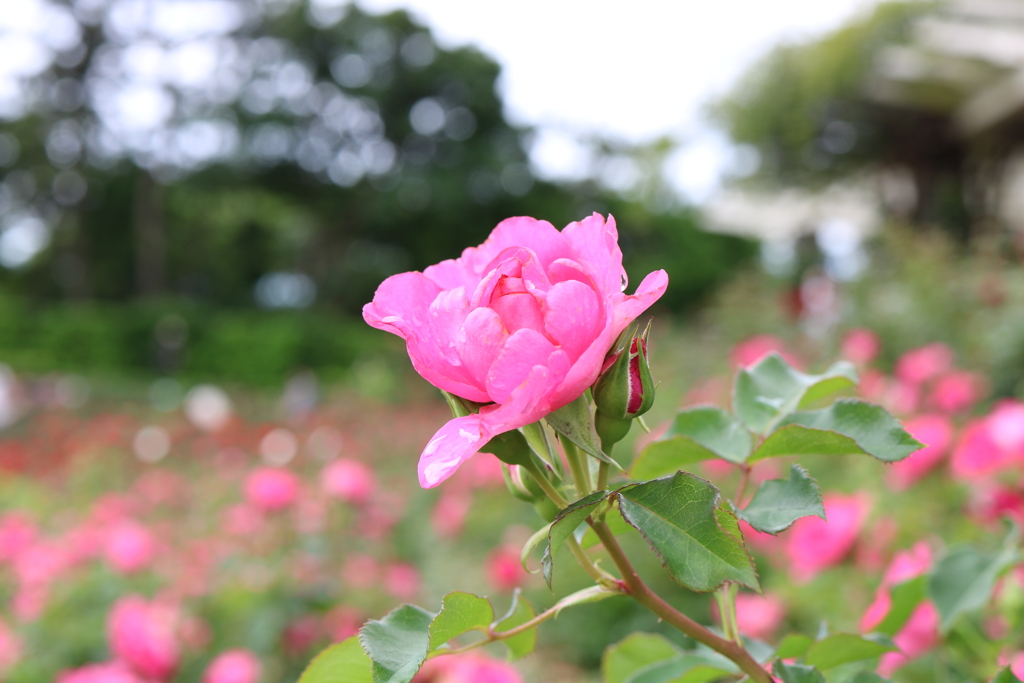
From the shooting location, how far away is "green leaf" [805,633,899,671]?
A: 36cm

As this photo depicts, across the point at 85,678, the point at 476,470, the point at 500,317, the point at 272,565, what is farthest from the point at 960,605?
the point at 476,470

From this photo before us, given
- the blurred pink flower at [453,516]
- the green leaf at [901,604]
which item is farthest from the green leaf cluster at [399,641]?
the blurred pink flower at [453,516]

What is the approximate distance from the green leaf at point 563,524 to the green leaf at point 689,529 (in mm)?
12

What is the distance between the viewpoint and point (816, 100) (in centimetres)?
1062

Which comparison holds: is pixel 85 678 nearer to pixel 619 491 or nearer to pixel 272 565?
pixel 272 565

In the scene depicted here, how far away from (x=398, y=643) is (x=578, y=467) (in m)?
0.10

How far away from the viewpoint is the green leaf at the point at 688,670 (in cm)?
37

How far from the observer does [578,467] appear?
321 millimetres

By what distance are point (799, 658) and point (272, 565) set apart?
51.6 inches

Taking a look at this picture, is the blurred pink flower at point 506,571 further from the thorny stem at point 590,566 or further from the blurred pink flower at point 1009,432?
the thorny stem at point 590,566

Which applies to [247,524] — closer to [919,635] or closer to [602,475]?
[919,635]

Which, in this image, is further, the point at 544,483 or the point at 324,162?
the point at 324,162

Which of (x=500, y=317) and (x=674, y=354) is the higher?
(x=500, y=317)

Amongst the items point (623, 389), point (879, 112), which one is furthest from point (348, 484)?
point (879, 112)
